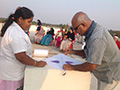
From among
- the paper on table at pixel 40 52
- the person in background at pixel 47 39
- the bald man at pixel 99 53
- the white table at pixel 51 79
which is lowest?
the person in background at pixel 47 39

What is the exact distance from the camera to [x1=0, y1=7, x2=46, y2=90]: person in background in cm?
129

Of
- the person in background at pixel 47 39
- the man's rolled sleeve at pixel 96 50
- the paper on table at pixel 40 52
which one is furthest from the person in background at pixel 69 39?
the man's rolled sleeve at pixel 96 50

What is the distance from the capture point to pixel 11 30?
1.33 meters

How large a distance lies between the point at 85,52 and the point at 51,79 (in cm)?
48

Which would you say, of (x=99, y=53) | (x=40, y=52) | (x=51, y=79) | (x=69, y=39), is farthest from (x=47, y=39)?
(x=99, y=53)

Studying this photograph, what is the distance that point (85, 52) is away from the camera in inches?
53.9

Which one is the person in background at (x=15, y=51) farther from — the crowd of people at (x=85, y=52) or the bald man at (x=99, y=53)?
the bald man at (x=99, y=53)

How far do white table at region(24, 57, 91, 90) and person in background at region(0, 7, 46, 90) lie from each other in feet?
0.29

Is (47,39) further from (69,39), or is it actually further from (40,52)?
(40,52)

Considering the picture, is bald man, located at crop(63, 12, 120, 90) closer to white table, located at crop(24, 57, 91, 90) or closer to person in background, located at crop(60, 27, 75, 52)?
white table, located at crop(24, 57, 91, 90)

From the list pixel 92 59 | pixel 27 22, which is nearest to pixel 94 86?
pixel 92 59

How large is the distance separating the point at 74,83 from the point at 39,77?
415 millimetres

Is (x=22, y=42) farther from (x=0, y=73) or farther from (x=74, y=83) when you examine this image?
(x=74, y=83)

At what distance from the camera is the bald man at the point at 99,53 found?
1.18 metres
